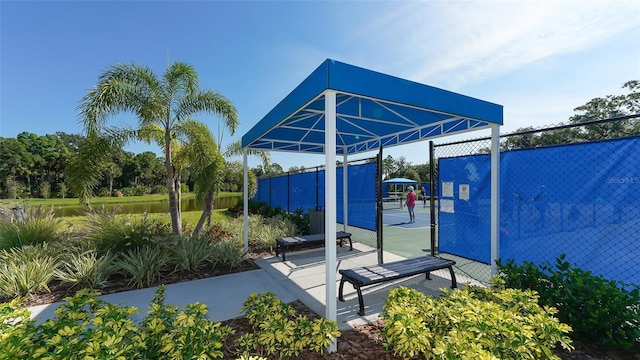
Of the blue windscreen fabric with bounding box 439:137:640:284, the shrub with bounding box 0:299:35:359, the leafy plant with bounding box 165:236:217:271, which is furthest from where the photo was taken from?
the leafy plant with bounding box 165:236:217:271

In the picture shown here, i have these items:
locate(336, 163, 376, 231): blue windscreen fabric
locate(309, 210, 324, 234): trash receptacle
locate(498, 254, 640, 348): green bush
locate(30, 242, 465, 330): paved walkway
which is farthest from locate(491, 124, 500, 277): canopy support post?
locate(309, 210, 324, 234): trash receptacle

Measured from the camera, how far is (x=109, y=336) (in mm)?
1843

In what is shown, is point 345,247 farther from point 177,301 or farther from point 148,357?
point 148,357

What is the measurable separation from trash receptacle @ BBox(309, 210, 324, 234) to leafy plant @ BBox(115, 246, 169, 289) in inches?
154

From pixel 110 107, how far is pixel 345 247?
21.3 feet

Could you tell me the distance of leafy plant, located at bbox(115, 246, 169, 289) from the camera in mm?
4445

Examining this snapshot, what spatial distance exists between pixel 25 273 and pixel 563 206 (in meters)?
7.73

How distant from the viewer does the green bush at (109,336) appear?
5.56ft

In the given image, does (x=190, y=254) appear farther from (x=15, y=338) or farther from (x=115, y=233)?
(x=15, y=338)

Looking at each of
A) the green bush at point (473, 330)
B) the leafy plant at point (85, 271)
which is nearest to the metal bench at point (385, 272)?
the green bush at point (473, 330)

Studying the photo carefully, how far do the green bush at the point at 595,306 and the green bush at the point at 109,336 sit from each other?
330 cm

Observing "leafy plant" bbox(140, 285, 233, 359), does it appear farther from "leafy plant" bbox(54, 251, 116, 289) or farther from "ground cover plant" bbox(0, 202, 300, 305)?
"leafy plant" bbox(54, 251, 116, 289)

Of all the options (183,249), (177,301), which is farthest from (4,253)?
(177,301)

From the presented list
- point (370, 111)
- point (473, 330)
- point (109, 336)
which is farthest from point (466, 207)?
point (109, 336)
